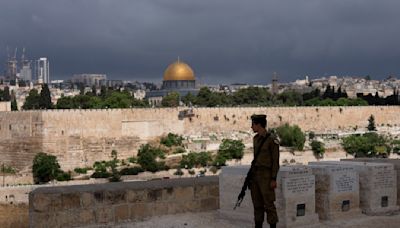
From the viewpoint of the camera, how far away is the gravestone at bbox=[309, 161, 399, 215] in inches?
283

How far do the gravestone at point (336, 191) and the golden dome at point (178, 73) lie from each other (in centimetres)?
6125

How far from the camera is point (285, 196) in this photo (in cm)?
639

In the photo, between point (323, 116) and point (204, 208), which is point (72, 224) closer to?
point (204, 208)

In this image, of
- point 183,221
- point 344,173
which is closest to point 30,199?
point 183,221

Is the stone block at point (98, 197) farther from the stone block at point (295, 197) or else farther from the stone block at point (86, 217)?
the stone block at point (295, 197)

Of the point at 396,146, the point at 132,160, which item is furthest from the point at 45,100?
the point at 396,146

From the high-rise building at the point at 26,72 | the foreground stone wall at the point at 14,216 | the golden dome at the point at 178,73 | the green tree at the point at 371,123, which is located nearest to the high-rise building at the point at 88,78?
the high-rise building at the point at 26,72

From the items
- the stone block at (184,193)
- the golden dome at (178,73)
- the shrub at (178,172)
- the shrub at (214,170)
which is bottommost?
the shrub at (178,172)

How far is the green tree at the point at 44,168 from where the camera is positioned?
3266 cm

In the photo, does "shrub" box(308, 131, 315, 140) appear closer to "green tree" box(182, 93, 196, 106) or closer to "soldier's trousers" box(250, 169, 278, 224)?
"green tree" box(182, 93, 196, 106)

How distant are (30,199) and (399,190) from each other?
3978 millimetres

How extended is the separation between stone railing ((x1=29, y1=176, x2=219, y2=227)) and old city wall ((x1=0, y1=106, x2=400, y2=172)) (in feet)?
93.8

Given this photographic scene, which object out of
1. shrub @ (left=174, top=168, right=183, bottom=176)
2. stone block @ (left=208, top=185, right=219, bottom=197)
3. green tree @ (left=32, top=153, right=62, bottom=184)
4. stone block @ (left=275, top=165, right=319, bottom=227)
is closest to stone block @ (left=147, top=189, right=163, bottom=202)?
stone block @ (left=208, top=185, right=219, bottom=197)

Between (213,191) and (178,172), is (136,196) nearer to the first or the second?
(213,191)
